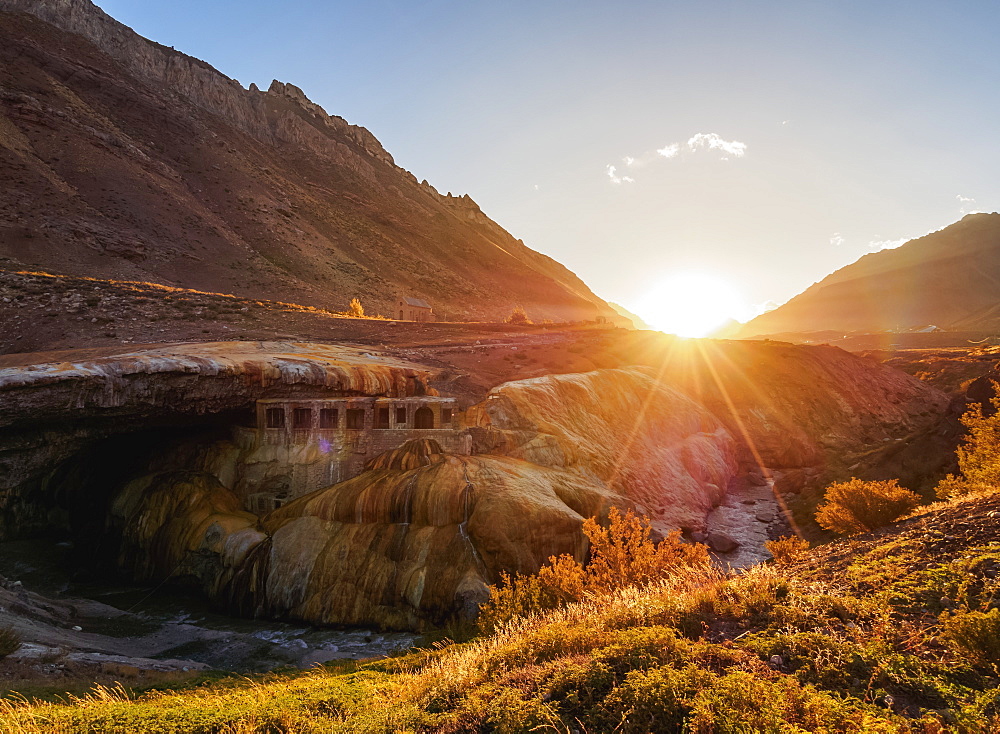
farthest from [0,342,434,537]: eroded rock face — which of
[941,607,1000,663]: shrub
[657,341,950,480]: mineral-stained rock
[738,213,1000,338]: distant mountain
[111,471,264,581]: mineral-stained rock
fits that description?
[738,213,1000,338]: distant mountain

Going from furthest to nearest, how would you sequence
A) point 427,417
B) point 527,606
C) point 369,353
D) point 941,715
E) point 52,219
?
point 52,219
point 369,353
point 427,417
point 527,606
point 941,715

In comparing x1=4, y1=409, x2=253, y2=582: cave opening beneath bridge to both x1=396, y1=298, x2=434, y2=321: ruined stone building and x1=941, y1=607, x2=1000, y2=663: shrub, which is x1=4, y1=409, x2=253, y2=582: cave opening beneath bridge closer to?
x1=941, y1=607, x2=1000, y2=663: shrub

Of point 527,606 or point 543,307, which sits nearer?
point 527,606

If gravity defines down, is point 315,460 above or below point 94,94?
below

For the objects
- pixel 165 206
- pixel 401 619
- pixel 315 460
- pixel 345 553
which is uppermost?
pixel 165 206

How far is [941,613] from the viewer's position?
23.4 ft

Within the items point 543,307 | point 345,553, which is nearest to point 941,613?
point 345,553

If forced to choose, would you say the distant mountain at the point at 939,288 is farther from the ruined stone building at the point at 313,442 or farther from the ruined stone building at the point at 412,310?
the ruined stone building at the point at 313,442

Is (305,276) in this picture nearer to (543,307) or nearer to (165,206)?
(165,206)

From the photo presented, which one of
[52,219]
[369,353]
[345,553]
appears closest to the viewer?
[345,553]

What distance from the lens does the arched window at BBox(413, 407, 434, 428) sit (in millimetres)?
29031

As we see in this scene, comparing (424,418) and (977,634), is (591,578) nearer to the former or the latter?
(977,634)

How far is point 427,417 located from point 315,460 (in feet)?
22.5

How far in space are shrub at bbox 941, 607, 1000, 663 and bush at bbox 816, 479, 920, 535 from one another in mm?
17685
